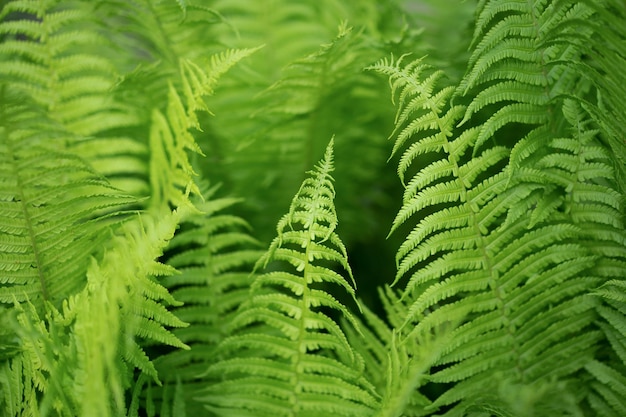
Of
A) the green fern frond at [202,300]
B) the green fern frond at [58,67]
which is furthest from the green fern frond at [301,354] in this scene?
the green fern frond at [58,67]

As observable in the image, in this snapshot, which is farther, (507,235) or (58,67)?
(58,67)

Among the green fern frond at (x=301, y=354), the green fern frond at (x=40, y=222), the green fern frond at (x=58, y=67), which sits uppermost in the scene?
the green fern frond at (x=58, y=67)

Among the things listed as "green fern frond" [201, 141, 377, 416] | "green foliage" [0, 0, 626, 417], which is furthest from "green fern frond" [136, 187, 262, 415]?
"green fern frond" [201, 141, 377, 416]

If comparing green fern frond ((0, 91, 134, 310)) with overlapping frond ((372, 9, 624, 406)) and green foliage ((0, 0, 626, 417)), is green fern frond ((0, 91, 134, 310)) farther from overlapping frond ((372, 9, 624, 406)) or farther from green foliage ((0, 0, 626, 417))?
overlapping frond ((372, 9, 624, 406))

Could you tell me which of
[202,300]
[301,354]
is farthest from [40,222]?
[301,354]

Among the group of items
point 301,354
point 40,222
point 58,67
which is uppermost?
point 58,67

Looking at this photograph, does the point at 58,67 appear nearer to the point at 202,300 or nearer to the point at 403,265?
the point at 202,300

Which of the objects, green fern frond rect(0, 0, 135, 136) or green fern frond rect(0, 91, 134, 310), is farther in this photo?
green fern frond rect(0, 0, 135, 136)

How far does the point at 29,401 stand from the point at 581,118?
2.11 ft

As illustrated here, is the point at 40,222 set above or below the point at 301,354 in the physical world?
above

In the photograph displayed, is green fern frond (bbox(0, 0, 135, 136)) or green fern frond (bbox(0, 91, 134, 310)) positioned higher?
green fern frond (bbox(0, 0, 135, 136))

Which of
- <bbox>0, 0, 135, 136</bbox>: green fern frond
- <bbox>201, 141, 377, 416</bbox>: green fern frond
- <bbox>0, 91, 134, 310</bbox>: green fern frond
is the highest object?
<bbox>0, 0, 135, 136</bbox>: green fern frond

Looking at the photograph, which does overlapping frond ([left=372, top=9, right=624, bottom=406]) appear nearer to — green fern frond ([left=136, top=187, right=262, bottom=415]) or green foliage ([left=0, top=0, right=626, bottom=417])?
green foliage ([left=0, top=0, right=626, bottom=417])

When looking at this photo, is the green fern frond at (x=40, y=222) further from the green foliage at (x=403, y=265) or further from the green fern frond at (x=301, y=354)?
the green fern frond at (x=301, y=354)
